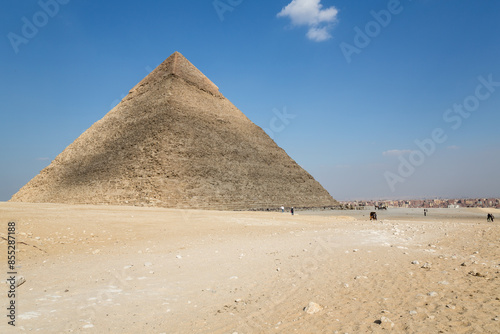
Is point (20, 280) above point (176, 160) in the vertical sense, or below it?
below

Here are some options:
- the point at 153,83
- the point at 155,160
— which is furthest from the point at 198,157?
the point at 153,83

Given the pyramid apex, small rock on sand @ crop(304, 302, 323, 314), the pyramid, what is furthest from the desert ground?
the pyramid apex

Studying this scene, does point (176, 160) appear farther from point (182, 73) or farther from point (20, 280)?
point (20, 280)

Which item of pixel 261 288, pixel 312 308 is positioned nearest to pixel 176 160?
pixel 261 288

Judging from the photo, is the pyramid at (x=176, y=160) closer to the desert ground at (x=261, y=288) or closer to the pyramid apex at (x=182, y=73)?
the pyramid apex at (x=182, y=73)

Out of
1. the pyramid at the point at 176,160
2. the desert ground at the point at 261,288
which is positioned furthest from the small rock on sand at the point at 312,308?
the pyramid at the point at 176,160

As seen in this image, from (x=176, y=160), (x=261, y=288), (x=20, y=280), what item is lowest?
(x=261, y=288)

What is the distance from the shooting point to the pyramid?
118 ft

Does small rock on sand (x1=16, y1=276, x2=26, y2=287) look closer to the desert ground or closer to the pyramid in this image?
the desert ground

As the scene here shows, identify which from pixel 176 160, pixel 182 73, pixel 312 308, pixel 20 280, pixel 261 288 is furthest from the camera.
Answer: pixel 182 73

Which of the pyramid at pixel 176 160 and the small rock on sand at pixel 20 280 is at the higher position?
the pyramid at pixel 176 160

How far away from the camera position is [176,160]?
129 ft

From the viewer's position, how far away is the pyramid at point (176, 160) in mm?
35906

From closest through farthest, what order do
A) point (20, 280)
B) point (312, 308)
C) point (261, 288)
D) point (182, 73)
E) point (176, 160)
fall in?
point (312, 308) → point (261, 288) → point (20, 280) → point (176, 160) → point (182, 73)
